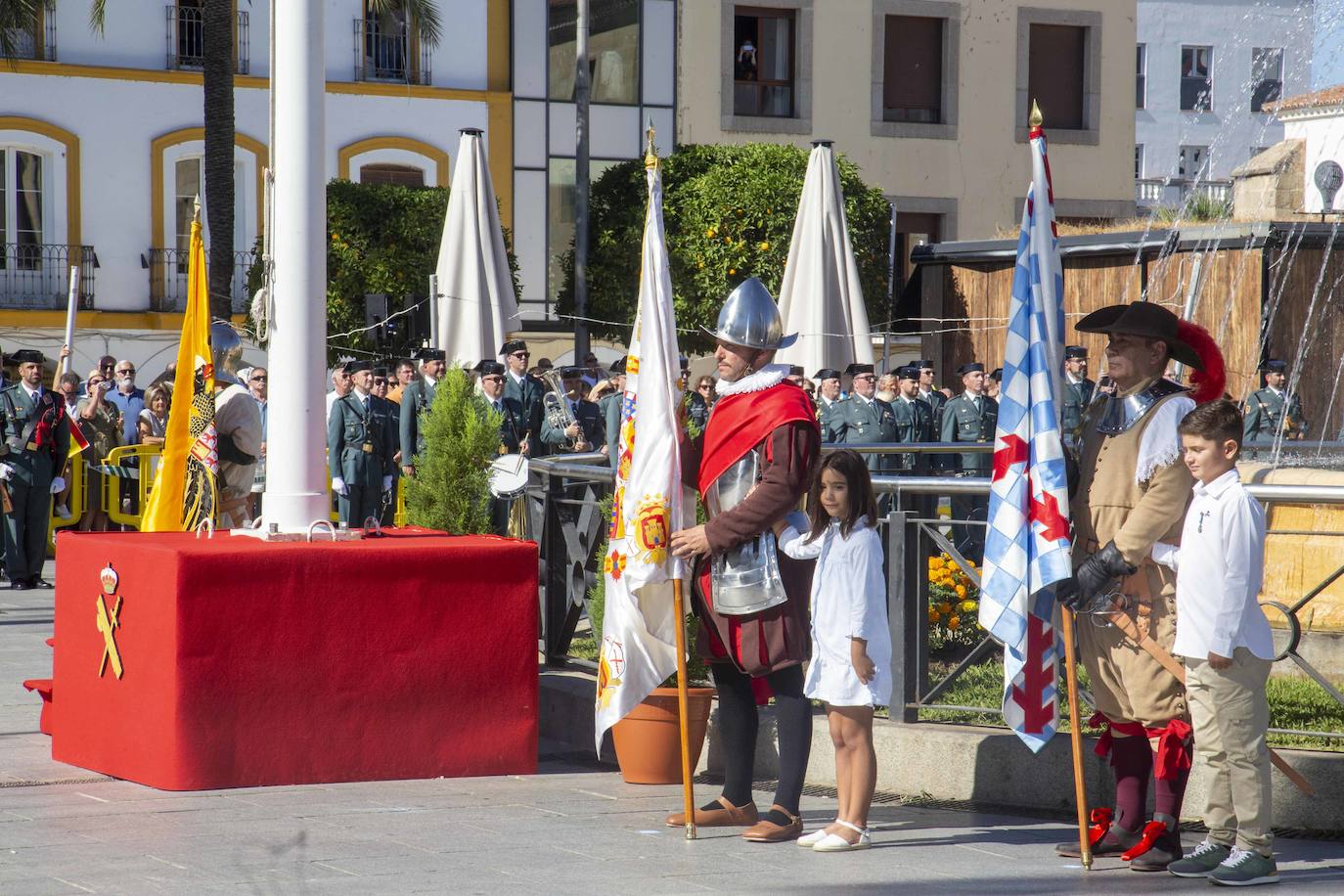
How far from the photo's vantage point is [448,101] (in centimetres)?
3238

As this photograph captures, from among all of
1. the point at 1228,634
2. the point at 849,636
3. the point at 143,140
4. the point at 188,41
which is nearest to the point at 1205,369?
the point at 1228,634

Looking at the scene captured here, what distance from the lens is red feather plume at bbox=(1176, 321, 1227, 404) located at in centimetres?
609

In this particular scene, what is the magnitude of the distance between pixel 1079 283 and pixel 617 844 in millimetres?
18198

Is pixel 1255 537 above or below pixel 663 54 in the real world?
below

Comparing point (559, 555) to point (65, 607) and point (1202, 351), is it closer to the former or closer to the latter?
point (65, 607)

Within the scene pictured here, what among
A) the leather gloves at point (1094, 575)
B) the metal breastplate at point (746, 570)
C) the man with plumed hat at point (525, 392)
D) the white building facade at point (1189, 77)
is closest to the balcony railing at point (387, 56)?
the man with plumed hat at point (525, 392)

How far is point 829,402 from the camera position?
18547 mm

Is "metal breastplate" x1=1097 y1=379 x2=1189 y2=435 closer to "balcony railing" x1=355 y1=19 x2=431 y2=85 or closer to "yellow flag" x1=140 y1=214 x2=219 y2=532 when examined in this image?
"yellow flag" x1=140 y1=214 x2=219 y2=532

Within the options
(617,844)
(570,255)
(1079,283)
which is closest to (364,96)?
(570,255)

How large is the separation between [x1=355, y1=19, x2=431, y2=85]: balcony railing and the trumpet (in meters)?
15.5

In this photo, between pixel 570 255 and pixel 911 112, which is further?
pixel 911 112

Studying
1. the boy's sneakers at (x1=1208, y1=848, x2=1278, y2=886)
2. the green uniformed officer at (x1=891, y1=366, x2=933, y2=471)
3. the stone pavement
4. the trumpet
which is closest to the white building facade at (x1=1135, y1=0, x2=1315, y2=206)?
the green uniformed officer at (x1=891, y1=366, x2=933, y2=471)

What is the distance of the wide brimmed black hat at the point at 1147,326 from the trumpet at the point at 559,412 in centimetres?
1056

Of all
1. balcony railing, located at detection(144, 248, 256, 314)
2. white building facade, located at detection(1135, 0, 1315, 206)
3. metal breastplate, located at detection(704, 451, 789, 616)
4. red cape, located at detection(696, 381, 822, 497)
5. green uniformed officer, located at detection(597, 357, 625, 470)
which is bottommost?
metal breastplate, located at detection(704, 451, 789, 616)
